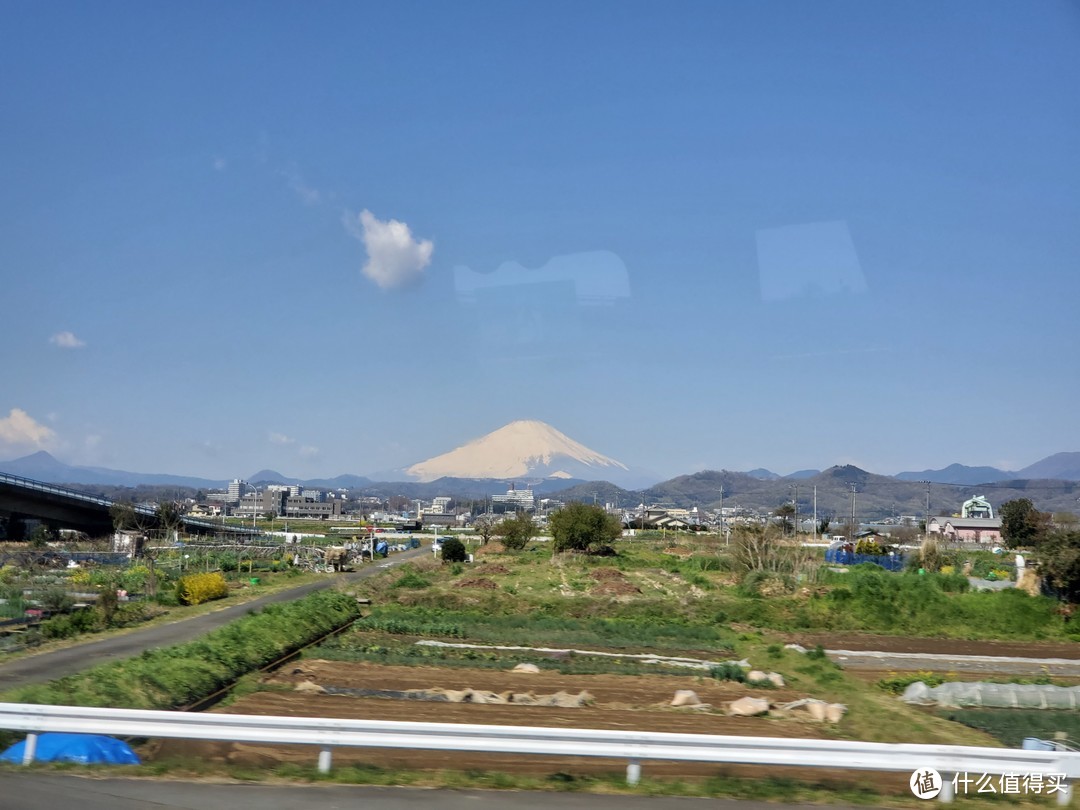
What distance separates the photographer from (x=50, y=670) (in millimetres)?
18500

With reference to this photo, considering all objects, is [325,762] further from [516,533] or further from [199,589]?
[516,533]

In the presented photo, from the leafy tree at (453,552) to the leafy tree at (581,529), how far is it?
747 centimetres

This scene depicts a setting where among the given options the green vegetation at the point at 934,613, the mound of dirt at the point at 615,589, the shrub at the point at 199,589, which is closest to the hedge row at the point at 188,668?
the shrub at the point at 199,589

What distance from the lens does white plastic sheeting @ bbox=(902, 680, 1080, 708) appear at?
65.6 feet

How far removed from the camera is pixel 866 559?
65.4m

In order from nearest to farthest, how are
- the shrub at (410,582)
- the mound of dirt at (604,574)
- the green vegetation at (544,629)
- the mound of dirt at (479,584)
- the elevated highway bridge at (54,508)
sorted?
the green vegetation at (544,629), the shrub at (410,582), the mound of dirt at (479,584), the mound of dirt at (604,574), the elevated highway bridge at (54,508)

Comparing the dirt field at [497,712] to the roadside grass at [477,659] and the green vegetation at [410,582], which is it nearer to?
the roadside grass at [477,659]

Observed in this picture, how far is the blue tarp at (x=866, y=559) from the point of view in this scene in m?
61.6

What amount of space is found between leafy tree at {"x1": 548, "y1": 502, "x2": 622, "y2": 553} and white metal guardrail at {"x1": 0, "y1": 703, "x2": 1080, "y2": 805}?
55477 millimetres

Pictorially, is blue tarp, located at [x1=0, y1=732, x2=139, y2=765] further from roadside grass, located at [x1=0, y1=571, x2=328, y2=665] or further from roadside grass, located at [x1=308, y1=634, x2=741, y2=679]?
roadside grass, located at [x1=308, y1=634, x2=741, y2=679]

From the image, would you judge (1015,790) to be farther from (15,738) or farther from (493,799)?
(15,738)

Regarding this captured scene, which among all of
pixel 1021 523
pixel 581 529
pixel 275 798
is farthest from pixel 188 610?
pixel 1021 523

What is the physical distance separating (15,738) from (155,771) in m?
2.57

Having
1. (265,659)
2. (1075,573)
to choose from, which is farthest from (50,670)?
(1075,573)
